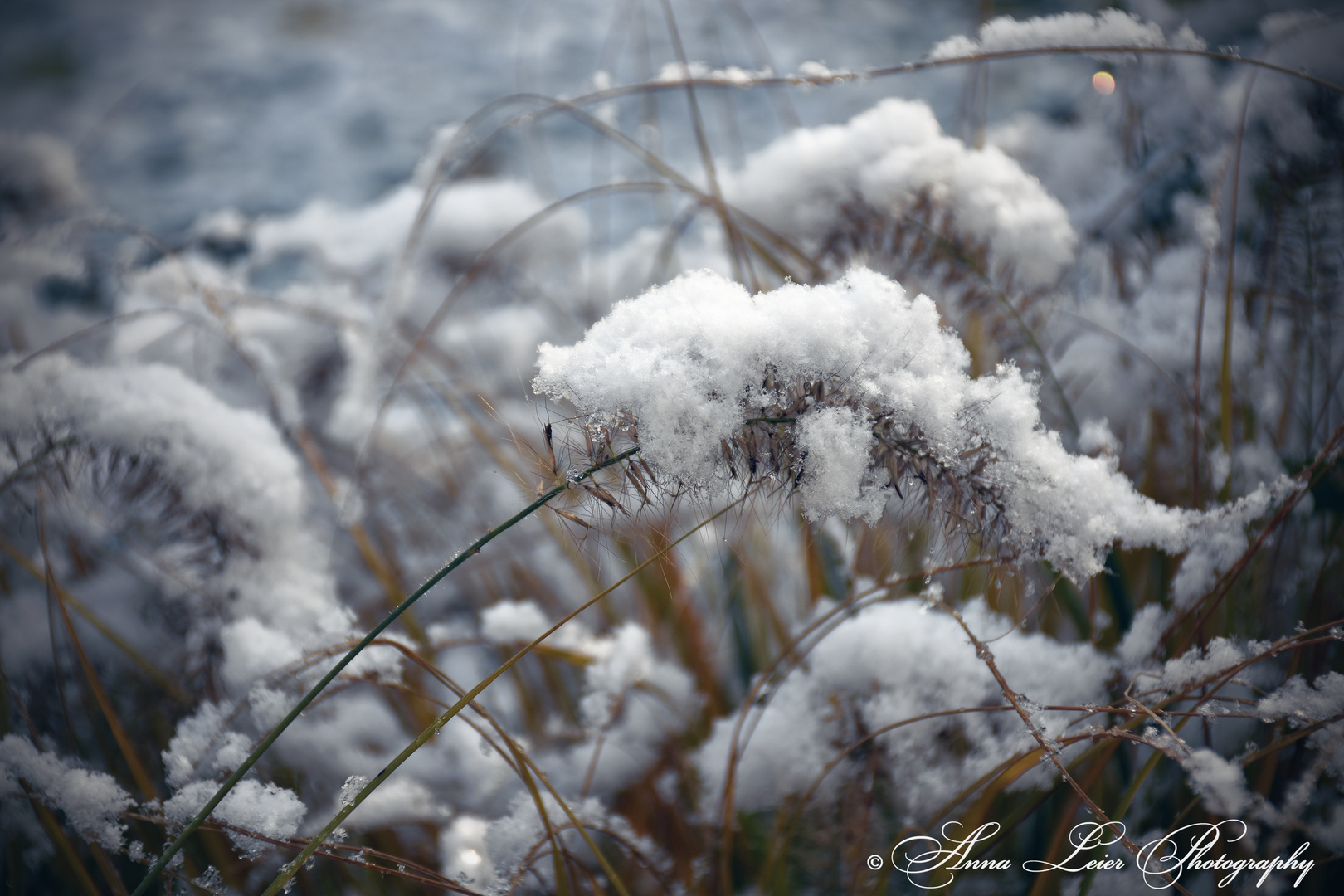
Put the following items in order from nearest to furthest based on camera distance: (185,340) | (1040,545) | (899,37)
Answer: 1. (1040,545)
2. (185,340)
3. (899,37)

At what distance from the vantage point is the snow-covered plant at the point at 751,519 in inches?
14.5

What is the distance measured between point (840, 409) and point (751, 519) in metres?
0.20

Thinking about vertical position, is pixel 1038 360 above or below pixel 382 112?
below

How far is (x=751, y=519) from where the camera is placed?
52 centimetres

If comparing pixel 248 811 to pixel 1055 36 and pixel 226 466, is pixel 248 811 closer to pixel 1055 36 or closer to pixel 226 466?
pixel 226 466

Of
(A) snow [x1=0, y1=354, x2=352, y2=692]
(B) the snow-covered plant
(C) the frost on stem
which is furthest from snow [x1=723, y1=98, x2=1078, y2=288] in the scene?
(A) snow [x1=0, y1=354, x2=352, y2=692]

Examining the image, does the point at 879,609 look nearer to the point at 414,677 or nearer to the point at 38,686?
the point at 414,677

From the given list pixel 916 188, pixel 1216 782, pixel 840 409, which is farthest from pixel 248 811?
pixel 916 188

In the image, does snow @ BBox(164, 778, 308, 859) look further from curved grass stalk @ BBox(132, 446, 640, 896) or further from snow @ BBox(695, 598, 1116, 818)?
snow @ BBox(695, 598, 1116, 818)

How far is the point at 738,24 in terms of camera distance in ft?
5.07

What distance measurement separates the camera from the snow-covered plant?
1.21 feet

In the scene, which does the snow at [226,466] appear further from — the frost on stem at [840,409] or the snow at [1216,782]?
the snow at [1216,782]


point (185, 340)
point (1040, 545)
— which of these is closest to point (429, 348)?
point (185, 340)

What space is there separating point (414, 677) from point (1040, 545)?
0.71m
